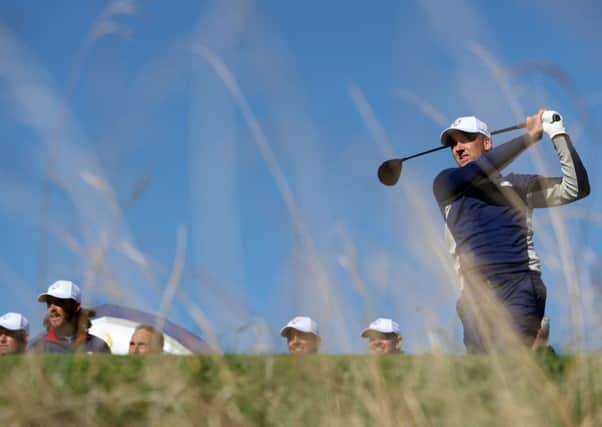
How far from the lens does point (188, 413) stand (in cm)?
225

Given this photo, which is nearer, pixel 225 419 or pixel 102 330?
pixel 225 419

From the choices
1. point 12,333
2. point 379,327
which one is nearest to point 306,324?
point 379,327

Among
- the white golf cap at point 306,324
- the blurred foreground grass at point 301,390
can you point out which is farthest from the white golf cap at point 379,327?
the blurred foreground grass at point 301,390

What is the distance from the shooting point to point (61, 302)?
20.7 feet

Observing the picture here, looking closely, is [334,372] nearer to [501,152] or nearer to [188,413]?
[188,413]

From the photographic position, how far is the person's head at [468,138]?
486 centimetres

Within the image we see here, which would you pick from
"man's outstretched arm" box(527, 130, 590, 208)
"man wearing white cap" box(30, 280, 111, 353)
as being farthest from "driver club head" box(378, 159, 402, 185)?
"man wearing white cap" box(30, 280, 111, 353)

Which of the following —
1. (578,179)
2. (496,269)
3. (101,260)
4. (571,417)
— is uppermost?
(578,179)

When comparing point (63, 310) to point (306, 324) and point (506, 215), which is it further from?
point (506, 215)

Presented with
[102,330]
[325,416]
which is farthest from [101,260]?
[102,330]

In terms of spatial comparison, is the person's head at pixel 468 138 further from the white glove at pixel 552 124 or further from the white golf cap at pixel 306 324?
the white golf cap at pixel 306 324

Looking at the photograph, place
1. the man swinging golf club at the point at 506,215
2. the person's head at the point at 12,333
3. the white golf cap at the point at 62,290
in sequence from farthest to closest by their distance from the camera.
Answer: the person's head at the point at 12,333, the white golf cap at the point at 62,290, the man swinging golf club at the point at 506,215

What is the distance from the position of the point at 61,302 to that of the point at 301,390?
4.20 m

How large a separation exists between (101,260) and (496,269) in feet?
7.37
